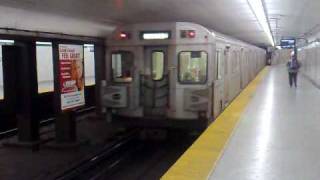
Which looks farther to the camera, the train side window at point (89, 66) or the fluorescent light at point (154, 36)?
the train side window at point (89, 66)

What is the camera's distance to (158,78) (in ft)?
29.2

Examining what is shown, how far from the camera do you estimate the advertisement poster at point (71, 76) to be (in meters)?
8.39

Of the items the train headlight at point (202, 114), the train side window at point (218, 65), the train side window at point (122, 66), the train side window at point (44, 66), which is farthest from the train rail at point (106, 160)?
the train side window at point (44, 66)

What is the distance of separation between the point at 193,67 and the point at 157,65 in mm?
747

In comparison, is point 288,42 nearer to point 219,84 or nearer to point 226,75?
point 226,75

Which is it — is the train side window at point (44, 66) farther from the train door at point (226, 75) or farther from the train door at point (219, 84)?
the train door at point (219, 84)

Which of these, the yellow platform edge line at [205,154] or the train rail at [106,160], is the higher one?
the yellow platform edge line at [205,154]

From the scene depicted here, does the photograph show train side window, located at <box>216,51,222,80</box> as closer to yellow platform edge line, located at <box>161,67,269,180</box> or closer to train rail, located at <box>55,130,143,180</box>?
yellow platform edge line, located at <box>161,67,269,180</box>

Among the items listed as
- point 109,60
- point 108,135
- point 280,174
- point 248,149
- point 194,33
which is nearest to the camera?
point 280,174

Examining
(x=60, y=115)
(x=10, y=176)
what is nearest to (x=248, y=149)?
(x=10, y=176)

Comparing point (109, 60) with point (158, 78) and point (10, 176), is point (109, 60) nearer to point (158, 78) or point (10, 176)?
point (158, 78)

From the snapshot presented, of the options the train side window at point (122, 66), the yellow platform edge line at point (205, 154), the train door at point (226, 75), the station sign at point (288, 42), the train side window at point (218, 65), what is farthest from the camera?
the station sign at point (288, 42)

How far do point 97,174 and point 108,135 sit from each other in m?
2.81

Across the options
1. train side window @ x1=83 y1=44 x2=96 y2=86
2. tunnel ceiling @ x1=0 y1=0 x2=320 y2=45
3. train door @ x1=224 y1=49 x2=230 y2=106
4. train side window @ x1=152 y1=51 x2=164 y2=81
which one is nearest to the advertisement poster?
tunnel ceiling @ x1=0 y1=0 x2=320 y2=45
